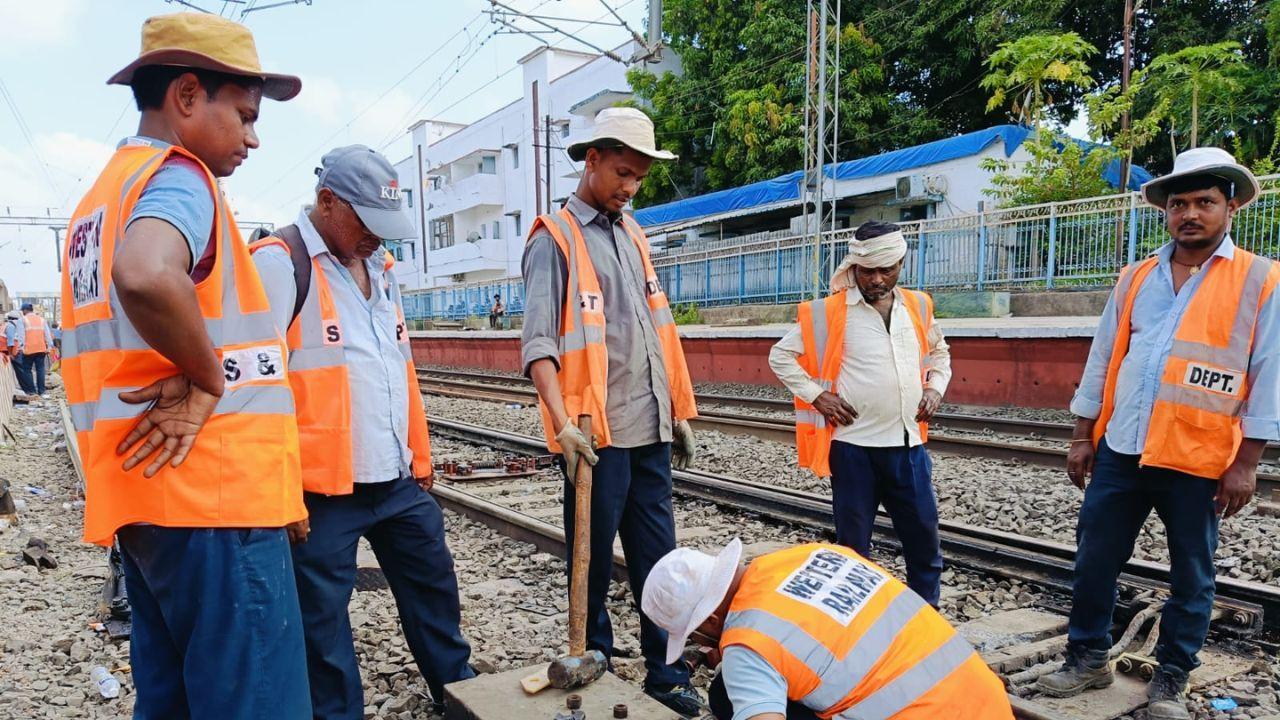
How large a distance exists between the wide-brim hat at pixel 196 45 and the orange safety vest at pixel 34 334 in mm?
20621

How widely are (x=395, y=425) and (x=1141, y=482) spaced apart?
2827 millimetres

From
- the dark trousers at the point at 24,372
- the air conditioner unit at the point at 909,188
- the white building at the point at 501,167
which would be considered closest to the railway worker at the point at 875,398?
the air conditioner unit at the point at 909,188

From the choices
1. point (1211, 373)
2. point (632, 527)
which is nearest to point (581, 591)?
point (632, 527)

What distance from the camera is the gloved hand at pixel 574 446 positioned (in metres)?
3.13

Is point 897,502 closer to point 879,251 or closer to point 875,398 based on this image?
point 875,398

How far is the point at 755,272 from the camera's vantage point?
2120 centimetres

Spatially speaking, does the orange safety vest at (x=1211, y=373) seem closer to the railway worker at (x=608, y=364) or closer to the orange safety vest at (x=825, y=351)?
the orange safety vest at (x=825, y=351)

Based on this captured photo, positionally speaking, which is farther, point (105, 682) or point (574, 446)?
point (105, 682)

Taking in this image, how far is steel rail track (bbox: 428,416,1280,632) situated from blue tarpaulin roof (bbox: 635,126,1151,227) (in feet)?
45.7

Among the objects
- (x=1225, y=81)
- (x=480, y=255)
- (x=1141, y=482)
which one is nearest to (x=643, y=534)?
Result: (x=1141, y=482)

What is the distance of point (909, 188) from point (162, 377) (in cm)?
2254

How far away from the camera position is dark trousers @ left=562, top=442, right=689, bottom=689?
10.8 feet

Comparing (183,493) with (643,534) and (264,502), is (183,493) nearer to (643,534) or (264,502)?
(264,502)

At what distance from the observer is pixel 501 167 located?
4622 centimetres
